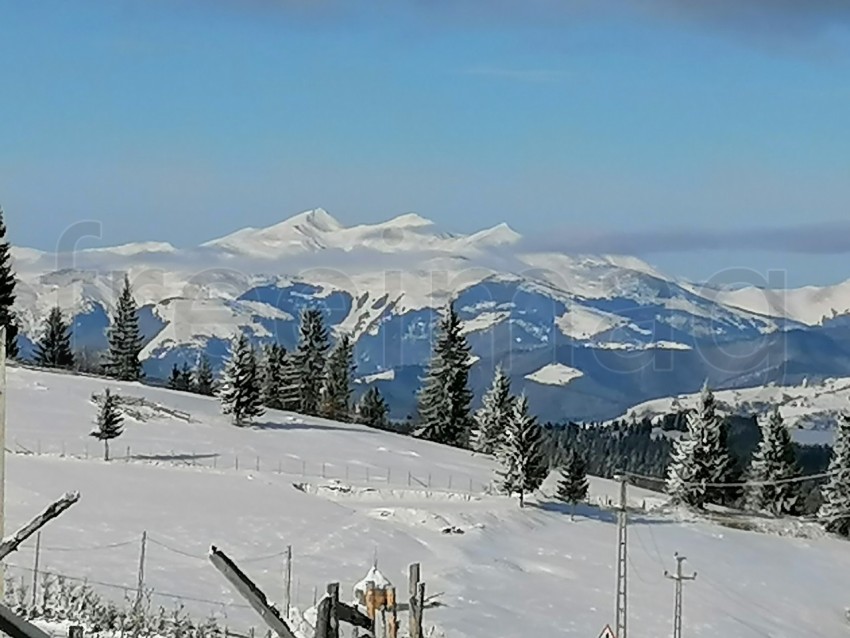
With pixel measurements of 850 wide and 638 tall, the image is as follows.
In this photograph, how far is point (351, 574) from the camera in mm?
36156

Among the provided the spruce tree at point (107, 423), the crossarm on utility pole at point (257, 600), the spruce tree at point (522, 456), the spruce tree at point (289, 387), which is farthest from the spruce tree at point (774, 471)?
the crossarm on utility pole at point (257, 600)

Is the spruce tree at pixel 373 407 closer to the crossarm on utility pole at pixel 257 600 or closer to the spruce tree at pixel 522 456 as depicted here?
the spruce tree at pixel 522 456

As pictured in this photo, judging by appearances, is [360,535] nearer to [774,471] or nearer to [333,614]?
[333,614]

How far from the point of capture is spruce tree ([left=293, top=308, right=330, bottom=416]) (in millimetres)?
93312

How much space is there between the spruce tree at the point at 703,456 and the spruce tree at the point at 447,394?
15.8m

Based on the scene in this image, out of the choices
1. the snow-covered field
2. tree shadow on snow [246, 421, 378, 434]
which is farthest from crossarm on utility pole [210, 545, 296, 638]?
tree shadow on snow [246, 421, 378, 434]

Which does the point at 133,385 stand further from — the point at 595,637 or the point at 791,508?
the point at 595,637

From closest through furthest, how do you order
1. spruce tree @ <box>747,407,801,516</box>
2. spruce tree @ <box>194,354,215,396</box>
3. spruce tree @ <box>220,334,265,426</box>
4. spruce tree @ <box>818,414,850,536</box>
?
spruce tree @ <box>220,334,265,426</box>
spruce tree @ <box>818,414,850,536</box>
spruce tree @ <box>747,407,801,516</box>
spruce tree @ <box>194,354,215,396</box>

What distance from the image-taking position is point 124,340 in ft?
293

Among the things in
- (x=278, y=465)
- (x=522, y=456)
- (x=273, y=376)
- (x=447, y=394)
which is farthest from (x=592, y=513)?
(x=273, y=376)

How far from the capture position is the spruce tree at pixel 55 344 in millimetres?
93438

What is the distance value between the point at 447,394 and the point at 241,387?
755 inches

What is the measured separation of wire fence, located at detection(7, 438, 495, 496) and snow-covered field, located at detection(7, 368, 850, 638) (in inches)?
7.0

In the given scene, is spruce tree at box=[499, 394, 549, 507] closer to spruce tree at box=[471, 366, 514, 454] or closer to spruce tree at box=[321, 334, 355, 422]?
spruce tree at box=[471, 366, 514, 454]
